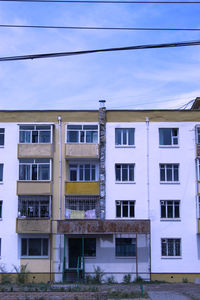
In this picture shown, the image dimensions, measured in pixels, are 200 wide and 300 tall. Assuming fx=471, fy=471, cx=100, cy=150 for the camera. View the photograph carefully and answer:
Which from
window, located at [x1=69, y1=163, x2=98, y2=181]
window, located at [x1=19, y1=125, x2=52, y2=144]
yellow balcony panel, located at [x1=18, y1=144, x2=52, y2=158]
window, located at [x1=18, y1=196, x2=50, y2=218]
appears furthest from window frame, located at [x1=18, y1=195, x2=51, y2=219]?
window, located at [x1=19, y1=125, x2=52, y2=144]

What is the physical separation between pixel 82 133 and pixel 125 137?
3.15 meters

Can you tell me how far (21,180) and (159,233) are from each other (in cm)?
1038

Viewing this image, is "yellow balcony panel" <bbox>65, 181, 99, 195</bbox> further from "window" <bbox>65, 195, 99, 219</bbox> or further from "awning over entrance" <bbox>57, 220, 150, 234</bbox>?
"awning over entrance" <bbox>57, 220, 150, 234</bbox>

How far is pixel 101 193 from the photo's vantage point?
3325 centimetres

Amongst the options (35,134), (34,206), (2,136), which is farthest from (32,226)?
(2,136)

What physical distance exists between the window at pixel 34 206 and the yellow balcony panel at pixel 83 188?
1685 mm

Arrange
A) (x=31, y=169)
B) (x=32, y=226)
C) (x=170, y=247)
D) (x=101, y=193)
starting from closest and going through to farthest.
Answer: (x=32, y=226), (x=170, y=247), (x=101, y=193), (x=31, y=169)

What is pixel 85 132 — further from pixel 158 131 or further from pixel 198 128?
pixel 198 128

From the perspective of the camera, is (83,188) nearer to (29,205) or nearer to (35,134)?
(29,205)

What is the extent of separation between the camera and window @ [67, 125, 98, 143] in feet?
112

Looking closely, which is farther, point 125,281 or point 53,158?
point 53,158

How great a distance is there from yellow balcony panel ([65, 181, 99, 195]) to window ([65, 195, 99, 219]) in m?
0.42

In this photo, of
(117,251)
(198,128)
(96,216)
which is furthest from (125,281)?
(198,128)

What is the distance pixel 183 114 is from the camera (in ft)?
113
